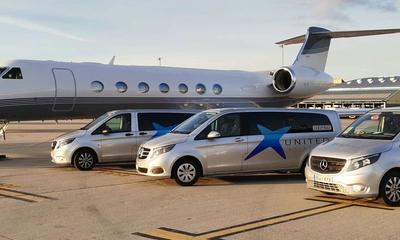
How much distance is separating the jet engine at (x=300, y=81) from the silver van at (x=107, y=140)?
10612 mm

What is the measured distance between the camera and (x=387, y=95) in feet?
253

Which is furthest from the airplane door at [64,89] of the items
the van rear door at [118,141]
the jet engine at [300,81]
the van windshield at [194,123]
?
the jet engine at [300,81]

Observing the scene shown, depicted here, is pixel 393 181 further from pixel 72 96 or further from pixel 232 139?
pixel 72 96

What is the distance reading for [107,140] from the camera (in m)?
13.0

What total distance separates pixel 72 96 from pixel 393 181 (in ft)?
44.1

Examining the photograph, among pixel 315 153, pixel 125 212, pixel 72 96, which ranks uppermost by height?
pixel 72 96

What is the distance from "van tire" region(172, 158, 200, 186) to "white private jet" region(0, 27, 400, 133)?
376 inches

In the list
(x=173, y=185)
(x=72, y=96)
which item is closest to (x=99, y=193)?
(x=173, y=185)

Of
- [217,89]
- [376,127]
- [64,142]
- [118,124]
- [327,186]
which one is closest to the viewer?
[327,186]

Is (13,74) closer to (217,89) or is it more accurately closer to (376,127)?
(217,89)

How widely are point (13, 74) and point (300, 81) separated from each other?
40.5ft

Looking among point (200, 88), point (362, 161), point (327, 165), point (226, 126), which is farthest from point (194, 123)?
point (200, 88)

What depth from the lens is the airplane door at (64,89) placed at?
18.3 m

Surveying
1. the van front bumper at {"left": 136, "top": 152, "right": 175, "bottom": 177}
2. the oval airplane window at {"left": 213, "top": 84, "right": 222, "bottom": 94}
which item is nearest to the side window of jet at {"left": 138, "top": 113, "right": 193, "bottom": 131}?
the van front bumper at {"left": 136, "top": 152, "right": 175, "bottom": 177}
